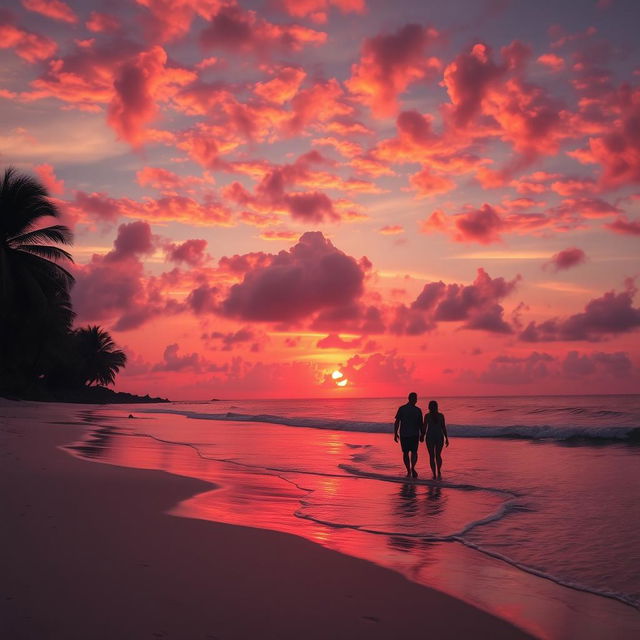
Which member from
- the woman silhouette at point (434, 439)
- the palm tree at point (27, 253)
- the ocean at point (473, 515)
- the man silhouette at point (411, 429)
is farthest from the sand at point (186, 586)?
the palm tree at point (27, 253)

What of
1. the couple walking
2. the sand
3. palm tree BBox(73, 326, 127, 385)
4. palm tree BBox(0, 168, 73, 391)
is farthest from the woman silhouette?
palm tree BBox(73, 326, 127, 385)

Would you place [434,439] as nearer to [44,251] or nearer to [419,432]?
[419,432]

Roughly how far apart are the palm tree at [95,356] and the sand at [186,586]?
8192cm

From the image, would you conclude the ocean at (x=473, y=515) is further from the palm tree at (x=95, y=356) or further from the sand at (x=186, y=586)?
the palm tree at (x=95, y=356)

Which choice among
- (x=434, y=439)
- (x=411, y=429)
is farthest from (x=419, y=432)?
(x=434, y=439)

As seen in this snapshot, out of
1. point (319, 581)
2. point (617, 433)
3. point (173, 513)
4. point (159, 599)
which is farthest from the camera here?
point (617, 433)

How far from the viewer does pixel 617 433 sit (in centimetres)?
2891

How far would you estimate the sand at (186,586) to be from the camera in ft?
13.6

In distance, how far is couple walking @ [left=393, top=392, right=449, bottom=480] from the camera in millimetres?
14414

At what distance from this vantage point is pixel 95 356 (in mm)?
87438

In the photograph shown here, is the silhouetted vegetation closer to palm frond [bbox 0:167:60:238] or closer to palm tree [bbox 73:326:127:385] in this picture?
palm frond [bbox 0:167:60:238]

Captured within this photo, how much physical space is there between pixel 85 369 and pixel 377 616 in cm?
8796

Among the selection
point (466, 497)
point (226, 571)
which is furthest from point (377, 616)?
point (466, 497)

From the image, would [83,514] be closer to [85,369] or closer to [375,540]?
[375,540]
